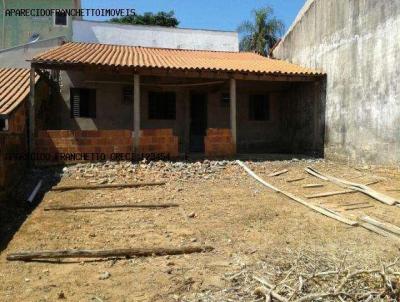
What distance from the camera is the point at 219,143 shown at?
12.9 m

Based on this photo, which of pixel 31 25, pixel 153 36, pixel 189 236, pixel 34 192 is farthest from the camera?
pixel 31 25

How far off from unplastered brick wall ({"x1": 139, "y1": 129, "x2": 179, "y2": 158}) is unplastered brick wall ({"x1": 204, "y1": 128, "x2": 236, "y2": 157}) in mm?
1058

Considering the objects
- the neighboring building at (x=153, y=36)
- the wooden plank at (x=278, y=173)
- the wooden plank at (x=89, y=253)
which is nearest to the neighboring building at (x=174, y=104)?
the wooden plank at (x=278, y=173)

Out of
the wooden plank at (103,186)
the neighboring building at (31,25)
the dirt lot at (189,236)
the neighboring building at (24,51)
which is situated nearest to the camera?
the dirt lot at (189,236)

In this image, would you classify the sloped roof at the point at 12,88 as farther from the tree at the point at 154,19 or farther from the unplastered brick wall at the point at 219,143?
the tree at the point at 154,19

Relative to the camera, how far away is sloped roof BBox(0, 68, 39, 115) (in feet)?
33.5

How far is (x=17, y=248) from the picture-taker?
19.8 feet

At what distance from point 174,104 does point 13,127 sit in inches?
250

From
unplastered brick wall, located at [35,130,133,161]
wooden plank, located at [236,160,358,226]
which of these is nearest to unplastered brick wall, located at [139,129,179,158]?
unplastered brick wall, located at [35,130,133,161]

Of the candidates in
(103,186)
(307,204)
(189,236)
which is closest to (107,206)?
(103,186)

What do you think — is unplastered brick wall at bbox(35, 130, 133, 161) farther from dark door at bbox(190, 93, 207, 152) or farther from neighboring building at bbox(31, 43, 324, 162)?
dark door at bbox(190, 93, 207, 152)

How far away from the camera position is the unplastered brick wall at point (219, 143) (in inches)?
503

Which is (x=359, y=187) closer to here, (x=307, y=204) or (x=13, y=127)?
(x=307, y=204)

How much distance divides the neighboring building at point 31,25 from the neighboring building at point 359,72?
1517 cm
